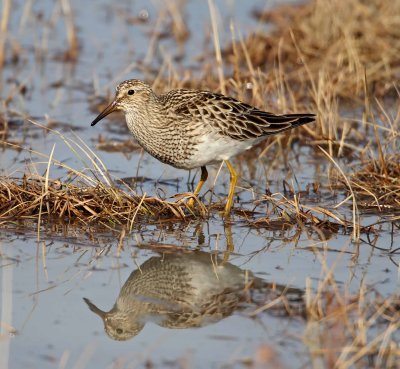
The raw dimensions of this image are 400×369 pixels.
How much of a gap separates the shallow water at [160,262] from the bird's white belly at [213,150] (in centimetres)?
A: 47

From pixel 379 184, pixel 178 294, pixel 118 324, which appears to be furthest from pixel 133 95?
pixel 118 324

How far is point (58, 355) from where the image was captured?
18.8 feet

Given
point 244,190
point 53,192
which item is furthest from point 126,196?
point 244,190

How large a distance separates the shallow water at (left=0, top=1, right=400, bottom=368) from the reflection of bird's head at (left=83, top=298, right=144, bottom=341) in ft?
0.16

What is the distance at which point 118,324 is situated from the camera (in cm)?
624

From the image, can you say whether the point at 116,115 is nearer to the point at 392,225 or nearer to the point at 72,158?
the point at 72,158

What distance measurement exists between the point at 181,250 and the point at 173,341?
68.6 inches

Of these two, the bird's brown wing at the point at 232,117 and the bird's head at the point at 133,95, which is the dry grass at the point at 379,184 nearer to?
the bird's brown wing at the point at 232,117

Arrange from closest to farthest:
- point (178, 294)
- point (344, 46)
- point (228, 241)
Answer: point (178, 294) → point (228, 241) → point (344, 46)

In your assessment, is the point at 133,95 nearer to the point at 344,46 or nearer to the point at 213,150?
the point at 213,150

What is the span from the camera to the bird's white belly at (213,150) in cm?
896

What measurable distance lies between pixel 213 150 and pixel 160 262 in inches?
76.5

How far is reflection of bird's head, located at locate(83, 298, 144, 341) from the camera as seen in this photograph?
6.12m

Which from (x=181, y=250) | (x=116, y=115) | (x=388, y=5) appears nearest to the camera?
(x=181, y=250)
